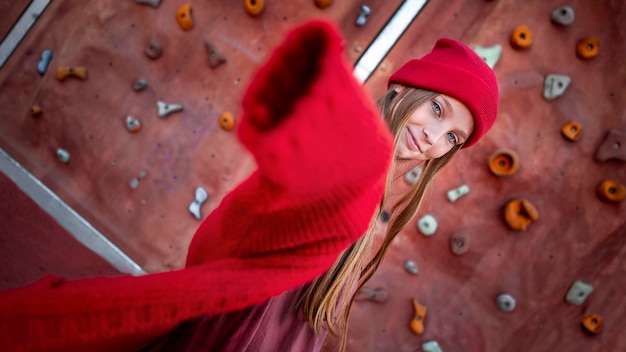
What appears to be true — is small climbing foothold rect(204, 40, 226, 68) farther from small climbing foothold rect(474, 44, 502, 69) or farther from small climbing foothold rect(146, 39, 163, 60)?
small climbing foothold rect(474, 44, 502, 69)

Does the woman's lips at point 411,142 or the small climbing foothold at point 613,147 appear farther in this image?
the small climbing foothold at point 613,147

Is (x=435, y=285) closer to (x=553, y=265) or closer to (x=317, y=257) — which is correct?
(x=553, y=265)

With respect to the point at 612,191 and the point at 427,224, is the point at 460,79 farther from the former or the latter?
the point at 612,191

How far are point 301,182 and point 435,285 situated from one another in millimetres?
1993

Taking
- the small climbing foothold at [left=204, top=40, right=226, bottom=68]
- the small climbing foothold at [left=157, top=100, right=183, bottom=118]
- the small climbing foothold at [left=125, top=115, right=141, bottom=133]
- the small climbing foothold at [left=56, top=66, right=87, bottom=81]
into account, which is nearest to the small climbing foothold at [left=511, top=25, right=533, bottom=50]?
the small climbing foothold at [left=204, top=40, right=226, bottom=68]

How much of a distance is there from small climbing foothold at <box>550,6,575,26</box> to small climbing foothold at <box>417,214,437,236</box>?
1156mm

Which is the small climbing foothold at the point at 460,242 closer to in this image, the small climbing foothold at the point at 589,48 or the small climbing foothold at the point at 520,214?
the small climbing foothold at the point at 520,214

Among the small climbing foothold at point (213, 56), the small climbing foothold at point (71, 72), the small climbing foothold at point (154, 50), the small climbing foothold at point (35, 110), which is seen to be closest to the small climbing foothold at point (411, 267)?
the small climbing foothold at point (213, 56)

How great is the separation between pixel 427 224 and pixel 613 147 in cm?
96

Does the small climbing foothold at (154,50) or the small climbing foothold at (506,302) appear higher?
the small climbing foothold at (506,302)

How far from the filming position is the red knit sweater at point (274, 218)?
0.36 metres

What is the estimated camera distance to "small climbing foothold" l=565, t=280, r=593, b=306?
2.01m

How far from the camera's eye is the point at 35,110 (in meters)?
2.29

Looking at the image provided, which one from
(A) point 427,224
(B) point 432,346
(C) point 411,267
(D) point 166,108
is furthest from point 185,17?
(B) point 432,346
